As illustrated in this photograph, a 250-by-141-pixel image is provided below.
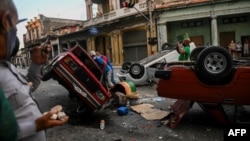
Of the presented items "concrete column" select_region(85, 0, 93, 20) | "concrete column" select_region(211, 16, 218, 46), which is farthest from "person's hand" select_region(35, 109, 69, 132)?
"concrete column" select_region(85, 0, 93, 20)

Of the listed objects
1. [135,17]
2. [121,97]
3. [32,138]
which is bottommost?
[121,97]

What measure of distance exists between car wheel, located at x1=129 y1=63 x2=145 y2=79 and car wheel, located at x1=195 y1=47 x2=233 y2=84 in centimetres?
592

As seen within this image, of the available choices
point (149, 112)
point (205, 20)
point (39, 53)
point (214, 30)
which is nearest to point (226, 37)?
point (214, 30)

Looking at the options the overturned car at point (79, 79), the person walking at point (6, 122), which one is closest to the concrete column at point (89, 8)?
the overturned car at point (79, 79)

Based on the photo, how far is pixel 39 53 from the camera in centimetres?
218

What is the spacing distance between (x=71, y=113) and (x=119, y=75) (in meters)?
5.30

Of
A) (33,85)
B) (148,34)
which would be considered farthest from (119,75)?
(148,34)

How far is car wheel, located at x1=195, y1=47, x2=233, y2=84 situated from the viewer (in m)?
4.98

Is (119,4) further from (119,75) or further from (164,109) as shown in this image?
(164,109)

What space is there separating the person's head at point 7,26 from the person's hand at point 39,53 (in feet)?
1.87

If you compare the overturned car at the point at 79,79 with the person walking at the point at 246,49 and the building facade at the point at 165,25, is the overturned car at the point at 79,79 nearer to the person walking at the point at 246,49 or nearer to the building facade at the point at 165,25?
the building facade at the point at 165,25

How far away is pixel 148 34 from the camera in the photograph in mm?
23797

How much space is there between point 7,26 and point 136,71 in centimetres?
978

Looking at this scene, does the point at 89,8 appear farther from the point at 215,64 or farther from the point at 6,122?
the point at 6,122
